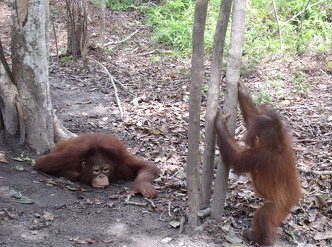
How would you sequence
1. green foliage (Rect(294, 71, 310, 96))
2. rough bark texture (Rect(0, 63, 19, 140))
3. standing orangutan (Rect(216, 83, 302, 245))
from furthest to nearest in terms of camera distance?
green foliage (Rect(294, 71, 310, 96))
rough bark texture (Rect(0, 63, 19, 140))
standing orangutan (Rect(216, 83, 302, 245))

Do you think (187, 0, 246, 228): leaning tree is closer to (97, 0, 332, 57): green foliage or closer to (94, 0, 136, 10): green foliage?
(97, 0, 332, 57): green foliage

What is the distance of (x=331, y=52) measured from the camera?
732cm

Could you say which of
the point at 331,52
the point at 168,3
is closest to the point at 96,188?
the point at 331,52

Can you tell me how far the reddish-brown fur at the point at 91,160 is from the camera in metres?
4.14

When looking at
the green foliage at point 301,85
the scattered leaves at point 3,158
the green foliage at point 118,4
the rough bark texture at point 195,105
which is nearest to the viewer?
the rough bark texture at point 195,105

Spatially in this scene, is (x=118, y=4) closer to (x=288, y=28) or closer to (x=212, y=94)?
(x=288, y=28)

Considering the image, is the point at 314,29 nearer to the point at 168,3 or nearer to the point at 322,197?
the point at 168,3

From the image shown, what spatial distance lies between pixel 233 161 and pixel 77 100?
357 centimetres

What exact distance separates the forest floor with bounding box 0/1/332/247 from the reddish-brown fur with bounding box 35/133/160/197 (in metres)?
0.11

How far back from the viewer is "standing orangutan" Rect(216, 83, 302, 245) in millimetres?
3193

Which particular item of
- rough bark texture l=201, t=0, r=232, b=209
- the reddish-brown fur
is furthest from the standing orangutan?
the reddish-brown fur

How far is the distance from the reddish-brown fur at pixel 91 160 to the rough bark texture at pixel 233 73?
1.01 metres

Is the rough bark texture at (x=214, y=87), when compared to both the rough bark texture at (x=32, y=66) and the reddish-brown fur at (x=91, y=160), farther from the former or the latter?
Result: the rough bark texture at (x=32, y=66)

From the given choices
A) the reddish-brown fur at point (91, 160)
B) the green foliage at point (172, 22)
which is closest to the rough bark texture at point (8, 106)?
the reddish-brown fur at point (91, 160)
